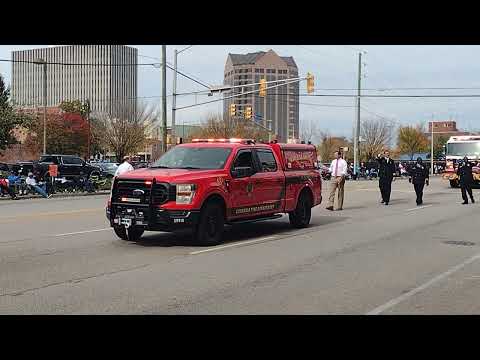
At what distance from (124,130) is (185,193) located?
49.2 m

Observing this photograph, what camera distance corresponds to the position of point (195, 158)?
1253cm

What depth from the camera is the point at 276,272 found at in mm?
9195

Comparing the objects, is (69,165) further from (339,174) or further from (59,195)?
(339,174)

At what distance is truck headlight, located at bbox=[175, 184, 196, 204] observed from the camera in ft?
36.1

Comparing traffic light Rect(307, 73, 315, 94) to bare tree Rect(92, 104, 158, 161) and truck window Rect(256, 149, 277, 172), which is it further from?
bare tree Rect(92, 104, 158, 161)

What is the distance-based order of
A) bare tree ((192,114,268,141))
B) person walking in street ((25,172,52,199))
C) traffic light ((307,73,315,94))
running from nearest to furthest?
person walking in street ((25,172,52,199)), traffic light ((307,73,315,94)), bare tree ((192,114,268,141))

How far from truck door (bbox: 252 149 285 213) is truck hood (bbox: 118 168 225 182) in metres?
1.33

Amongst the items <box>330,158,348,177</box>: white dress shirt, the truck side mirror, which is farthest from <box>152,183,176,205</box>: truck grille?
<box>330,158,348,177</box>: white dress shirt

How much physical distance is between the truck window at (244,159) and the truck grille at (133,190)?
205 centimetres

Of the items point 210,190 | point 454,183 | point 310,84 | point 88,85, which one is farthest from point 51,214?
point 88,85

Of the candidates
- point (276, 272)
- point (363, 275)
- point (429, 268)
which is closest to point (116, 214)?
point (276, 272)

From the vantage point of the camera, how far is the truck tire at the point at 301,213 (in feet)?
48.2
